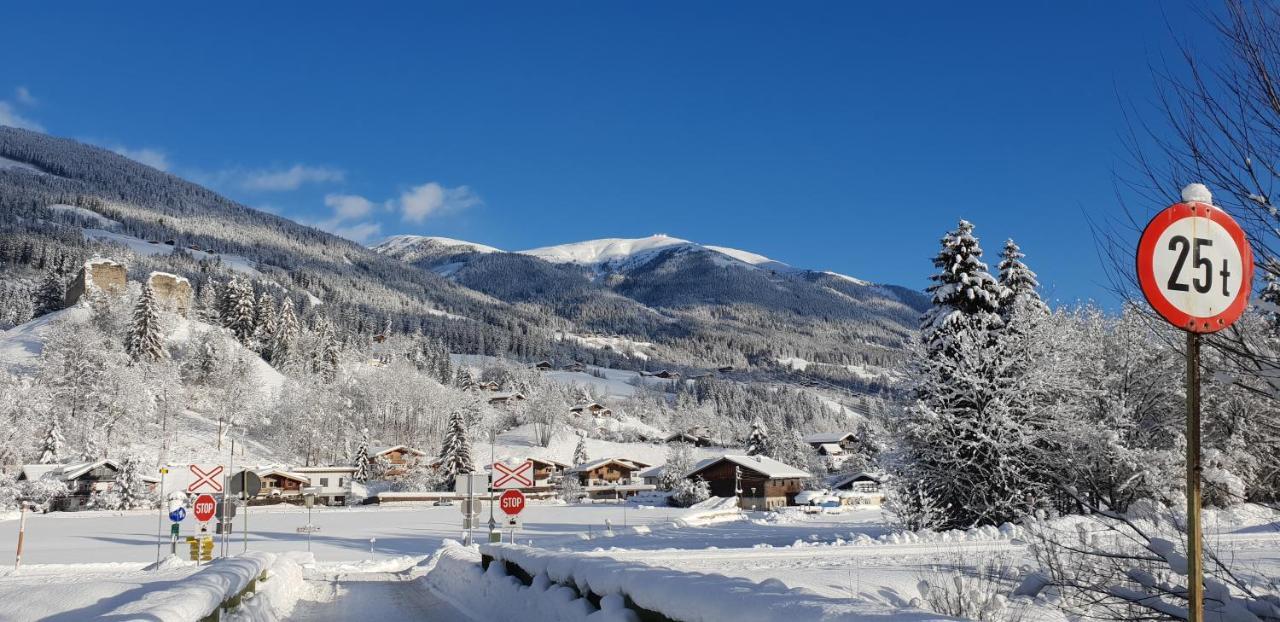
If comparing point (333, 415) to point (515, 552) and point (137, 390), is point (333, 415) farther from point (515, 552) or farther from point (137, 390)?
point (515, 552)

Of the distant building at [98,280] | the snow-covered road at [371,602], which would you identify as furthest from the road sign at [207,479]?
the distant building at [98,280]

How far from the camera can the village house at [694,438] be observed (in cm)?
13600

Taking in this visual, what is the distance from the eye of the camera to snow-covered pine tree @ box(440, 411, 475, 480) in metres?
85.9

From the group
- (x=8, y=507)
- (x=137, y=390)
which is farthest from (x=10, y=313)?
(x=8, y=507)

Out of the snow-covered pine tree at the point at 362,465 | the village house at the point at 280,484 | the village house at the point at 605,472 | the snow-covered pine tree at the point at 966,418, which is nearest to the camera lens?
the snow-covered pine tree at the point at 966,418

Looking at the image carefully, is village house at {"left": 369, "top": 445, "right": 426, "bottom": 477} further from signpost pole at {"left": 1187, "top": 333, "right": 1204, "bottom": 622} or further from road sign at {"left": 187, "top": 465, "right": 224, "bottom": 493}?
signpost pole at {"left": 1187, "top": 333, "right": 1204, "bottom": 622}

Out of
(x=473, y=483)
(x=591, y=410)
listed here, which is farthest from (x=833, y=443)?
(x=473, y=483)

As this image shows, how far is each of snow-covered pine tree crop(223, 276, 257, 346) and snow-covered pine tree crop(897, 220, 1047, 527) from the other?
4913 inches

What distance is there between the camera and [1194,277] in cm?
382

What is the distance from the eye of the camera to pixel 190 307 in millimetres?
142500

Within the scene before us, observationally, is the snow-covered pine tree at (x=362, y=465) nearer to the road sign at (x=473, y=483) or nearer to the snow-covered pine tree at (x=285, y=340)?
the snow-covered pine tree at (x=285, y=340)

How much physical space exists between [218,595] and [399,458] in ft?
317

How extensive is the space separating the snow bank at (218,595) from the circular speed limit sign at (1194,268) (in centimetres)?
669

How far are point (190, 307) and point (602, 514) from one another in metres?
109
